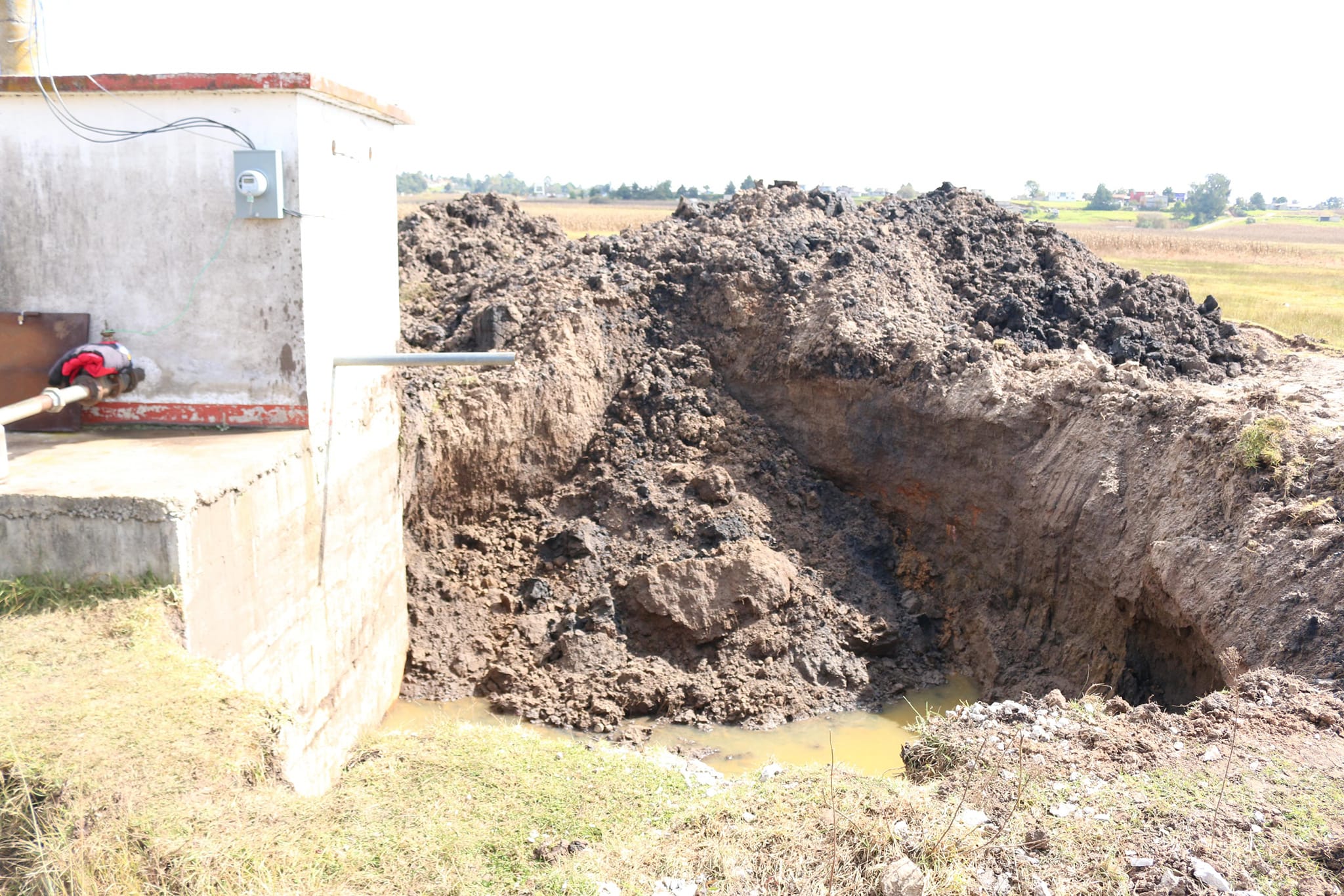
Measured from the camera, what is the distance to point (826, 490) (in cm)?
1093

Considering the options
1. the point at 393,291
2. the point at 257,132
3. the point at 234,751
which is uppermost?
the point at 257,132

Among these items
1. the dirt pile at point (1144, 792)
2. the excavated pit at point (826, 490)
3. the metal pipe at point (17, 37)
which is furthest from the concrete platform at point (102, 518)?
the dirt pile at point (1144, 792)

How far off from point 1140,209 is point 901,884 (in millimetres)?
87340

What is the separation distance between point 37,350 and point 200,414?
114 cm

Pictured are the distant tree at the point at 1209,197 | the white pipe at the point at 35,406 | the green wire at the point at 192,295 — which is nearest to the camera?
the white pipe at the point at 35,406

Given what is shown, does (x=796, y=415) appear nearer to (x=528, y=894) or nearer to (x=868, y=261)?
(x=868, y=261)

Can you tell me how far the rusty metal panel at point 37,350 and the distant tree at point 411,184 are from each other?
3474 inches

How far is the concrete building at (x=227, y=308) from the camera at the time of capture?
20.9 feet

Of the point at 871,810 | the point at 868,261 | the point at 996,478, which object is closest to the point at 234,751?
the point at 871,810

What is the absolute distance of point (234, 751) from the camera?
484 centimetres

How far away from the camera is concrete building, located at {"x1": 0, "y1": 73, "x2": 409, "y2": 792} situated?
20.9ft

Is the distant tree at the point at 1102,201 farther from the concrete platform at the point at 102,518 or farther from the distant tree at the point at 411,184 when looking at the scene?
the concrete platform at the point at 102,518

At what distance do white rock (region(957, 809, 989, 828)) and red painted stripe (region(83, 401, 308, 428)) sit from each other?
492 cm

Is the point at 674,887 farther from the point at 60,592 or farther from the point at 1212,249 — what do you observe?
the point at 1212,249
